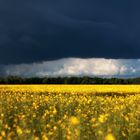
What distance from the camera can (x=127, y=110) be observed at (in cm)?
1498

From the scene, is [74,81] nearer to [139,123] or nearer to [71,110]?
[71,110]

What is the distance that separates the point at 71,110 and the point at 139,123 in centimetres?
426

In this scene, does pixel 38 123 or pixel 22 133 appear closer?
pixel 22 133

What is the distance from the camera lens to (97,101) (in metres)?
18.0

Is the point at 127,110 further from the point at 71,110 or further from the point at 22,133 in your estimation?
the point at 22,133

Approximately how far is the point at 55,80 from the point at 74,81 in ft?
9.42

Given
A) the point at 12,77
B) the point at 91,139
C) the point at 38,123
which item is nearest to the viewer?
the point at 91,139

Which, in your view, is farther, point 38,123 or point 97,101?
point 97,101

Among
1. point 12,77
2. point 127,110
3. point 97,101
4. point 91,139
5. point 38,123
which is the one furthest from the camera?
point 12,77

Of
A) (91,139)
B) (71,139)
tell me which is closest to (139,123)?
(91,139)

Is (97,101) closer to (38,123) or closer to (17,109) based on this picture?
(17,109)

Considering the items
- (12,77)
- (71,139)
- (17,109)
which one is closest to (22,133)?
(71,139)

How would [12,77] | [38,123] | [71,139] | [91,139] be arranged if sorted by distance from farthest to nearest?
[12,77]
[38,123]
[91,139]
[71,139]

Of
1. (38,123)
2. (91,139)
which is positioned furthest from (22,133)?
(38,123)
